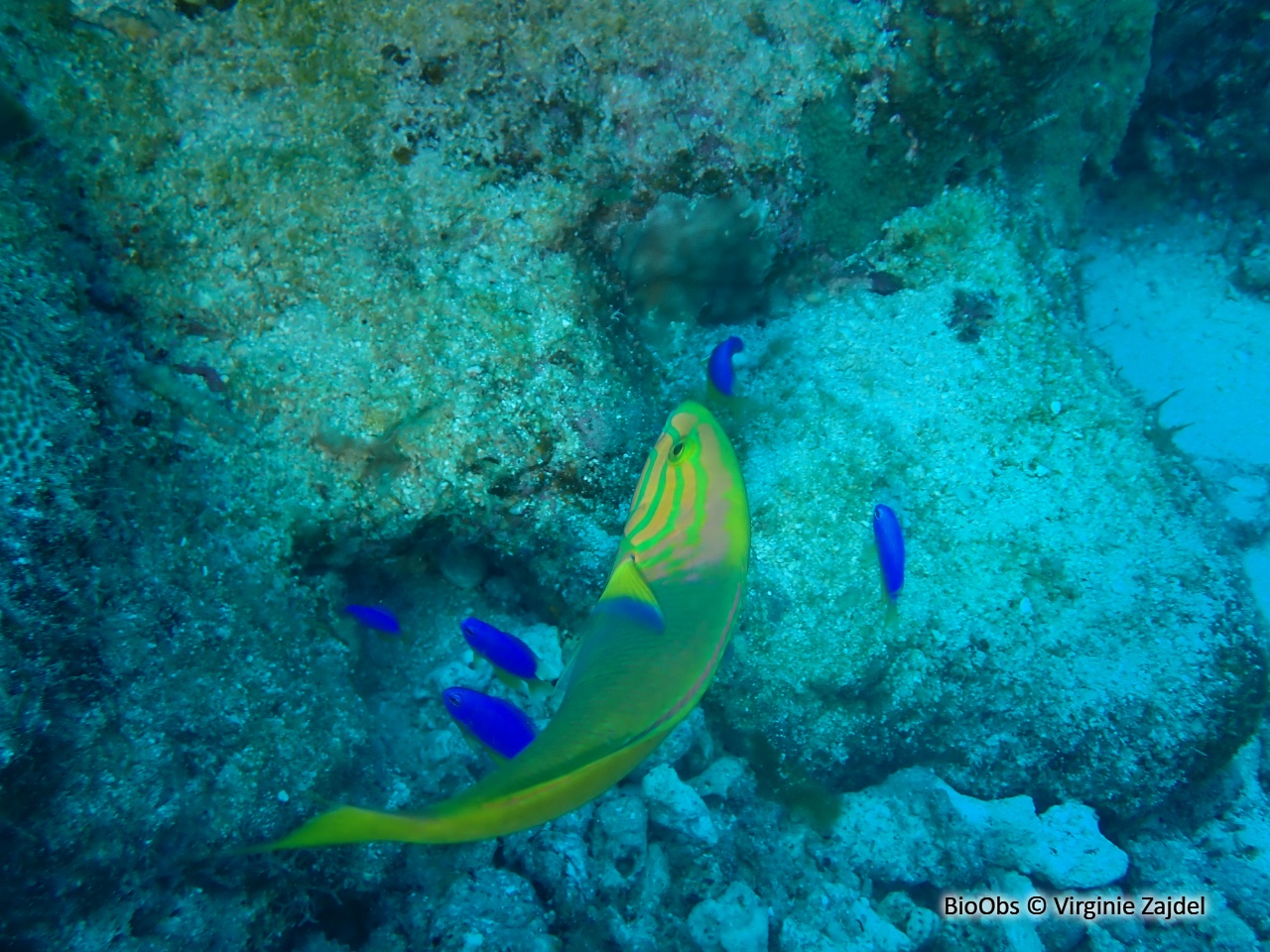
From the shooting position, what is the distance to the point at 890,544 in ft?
8.70

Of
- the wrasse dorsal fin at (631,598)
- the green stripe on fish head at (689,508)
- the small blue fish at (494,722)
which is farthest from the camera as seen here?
the small blue fish at (494,722)

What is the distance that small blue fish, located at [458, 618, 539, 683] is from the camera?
8.11 ft

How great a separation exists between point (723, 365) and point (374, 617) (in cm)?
193

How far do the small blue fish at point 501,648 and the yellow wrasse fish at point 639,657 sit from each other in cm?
90

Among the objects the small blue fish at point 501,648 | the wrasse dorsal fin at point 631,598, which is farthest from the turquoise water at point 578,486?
the small blue fish at point 501,648

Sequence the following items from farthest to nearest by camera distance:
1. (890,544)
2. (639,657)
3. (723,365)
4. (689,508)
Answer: (723,365)
(890,544)
(689,508)
(639,657)

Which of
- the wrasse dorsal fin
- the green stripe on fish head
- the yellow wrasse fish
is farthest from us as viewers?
the green stripe on fish head

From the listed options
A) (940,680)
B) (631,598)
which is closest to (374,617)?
(631,598)

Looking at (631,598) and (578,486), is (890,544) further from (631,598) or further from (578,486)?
(631,598)

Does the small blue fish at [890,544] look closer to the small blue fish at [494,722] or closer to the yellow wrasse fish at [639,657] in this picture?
the yellow wrasse fish at [639,657]

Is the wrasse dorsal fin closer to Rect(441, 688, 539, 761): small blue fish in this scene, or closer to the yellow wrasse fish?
the yellow wrasse fish

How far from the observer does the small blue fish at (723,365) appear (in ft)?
9.72

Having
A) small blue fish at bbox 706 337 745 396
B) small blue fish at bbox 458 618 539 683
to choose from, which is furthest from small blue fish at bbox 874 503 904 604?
small blue fish at bbox 458 618 539 683

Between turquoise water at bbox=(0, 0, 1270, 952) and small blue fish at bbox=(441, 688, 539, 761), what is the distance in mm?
29
